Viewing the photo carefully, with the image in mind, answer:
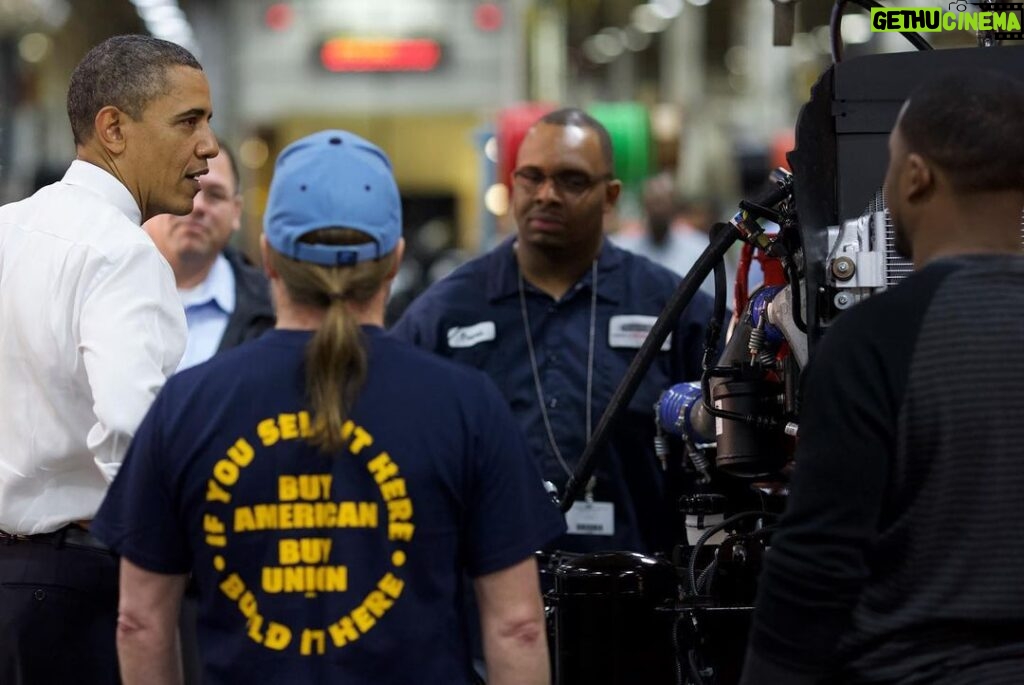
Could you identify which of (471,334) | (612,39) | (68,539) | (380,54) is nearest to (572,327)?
(471,334)

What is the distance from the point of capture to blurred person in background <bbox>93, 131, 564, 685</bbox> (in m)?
2.53

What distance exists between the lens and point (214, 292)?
5.41m

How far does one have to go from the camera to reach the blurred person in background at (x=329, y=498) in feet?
8.30

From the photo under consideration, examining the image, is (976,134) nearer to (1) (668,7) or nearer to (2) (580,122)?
(2) (580,122)

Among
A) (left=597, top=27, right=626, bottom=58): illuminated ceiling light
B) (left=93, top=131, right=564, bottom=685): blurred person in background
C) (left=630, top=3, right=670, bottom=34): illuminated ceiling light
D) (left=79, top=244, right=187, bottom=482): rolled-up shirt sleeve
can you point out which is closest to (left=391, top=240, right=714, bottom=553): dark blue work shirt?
(left=79, top=244, right=187, bottom=482): rolled-up shirt sleeve

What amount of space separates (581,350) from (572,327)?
0.09 meters

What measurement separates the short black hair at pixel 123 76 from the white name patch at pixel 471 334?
163 cm

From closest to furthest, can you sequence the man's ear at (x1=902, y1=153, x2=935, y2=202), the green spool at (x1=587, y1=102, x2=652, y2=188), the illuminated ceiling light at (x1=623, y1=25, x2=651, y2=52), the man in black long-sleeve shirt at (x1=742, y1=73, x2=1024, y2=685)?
the man in black long-sleeve shirt at (x1=742, y1=73, x2=1024, y2=685), the man's ear at (x1=902, y1=153, x2=935, y2=202), the green spool at (x1=587, y1=102, x2=652, y2=188), the illuminated ceiling light at (x1=623, y1=25, x2=651, y2=52)

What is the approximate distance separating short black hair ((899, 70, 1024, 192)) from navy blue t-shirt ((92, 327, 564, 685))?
0.83 m

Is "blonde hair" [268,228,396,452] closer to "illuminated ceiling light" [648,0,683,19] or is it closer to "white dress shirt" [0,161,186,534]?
"white dress shirt" [0,161,186,534]

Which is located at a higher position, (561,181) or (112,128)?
(561,181)

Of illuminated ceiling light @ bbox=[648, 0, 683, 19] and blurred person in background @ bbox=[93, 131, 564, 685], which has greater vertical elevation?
illuminated ceiling light @ bbox=[648, 0, 683, 19]

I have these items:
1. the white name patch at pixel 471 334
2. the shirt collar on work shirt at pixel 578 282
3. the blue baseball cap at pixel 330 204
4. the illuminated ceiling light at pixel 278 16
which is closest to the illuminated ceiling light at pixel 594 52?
the illuminated ceiling light at pixel 278 16

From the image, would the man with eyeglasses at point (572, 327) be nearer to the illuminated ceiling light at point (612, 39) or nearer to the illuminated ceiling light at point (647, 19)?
the illuminated ceiling light at point (647, 19)
